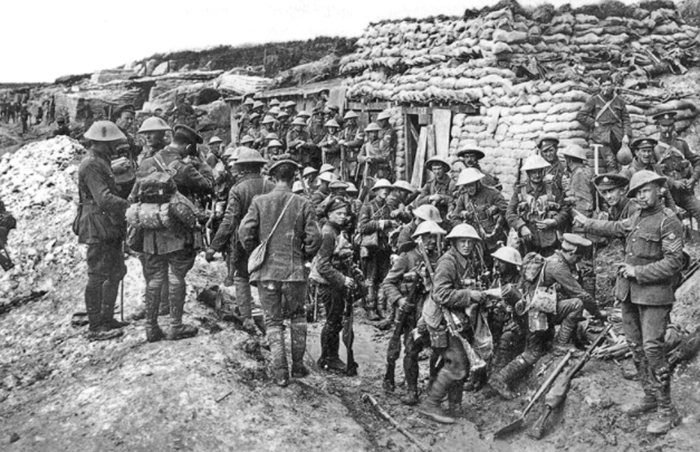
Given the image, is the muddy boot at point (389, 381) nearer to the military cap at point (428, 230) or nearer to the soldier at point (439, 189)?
the military cap at point (428, 230)

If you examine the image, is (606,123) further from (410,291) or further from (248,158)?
(248,158)

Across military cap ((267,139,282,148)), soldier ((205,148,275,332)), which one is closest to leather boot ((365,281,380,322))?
soldier ((205,148,275,332))

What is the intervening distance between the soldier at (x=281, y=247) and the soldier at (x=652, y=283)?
2779mm

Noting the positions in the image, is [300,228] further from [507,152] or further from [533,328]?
[507,152]

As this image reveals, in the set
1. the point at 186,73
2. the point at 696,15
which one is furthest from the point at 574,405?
the point at 186,73

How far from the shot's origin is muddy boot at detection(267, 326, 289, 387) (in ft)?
20.2

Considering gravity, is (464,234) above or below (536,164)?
below

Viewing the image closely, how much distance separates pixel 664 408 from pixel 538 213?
2.84 m

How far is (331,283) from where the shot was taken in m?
7.01

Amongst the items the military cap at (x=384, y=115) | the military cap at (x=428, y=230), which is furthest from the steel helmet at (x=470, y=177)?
the military cap at (x=384, y=115)

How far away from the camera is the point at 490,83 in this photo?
10.6m

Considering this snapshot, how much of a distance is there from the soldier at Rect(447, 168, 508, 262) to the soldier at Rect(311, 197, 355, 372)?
5.05ft

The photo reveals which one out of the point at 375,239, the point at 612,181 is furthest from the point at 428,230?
the point at 375,239

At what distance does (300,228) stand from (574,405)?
2.96 metres
